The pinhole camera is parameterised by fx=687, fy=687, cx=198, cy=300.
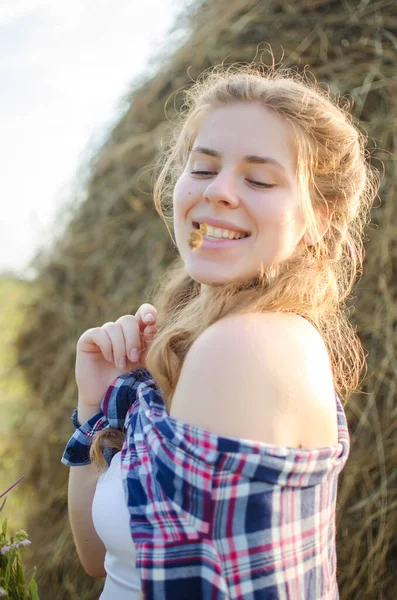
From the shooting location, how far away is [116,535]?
968mm

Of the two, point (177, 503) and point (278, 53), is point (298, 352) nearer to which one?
point (177, 503)

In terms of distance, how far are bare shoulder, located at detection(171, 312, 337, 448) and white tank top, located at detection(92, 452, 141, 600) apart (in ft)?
0.59

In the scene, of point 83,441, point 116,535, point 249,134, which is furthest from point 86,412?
point 249,134

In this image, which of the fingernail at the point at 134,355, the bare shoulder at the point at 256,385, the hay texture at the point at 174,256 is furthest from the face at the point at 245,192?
the hay texture at the point at 174,256

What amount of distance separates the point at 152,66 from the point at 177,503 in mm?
1857

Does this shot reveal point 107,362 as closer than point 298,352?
No

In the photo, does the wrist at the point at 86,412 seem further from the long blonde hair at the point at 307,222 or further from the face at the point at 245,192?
the face at the point at 245,192

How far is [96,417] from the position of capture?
1216mm

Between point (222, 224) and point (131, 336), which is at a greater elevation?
point (222, 224)

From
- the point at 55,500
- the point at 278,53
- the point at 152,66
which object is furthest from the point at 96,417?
the point at 152,66

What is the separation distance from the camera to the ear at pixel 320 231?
1.08m

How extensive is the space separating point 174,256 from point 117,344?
934 mm

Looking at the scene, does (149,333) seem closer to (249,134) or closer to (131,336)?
(131,336)

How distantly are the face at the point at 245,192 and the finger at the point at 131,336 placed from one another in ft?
0.70
